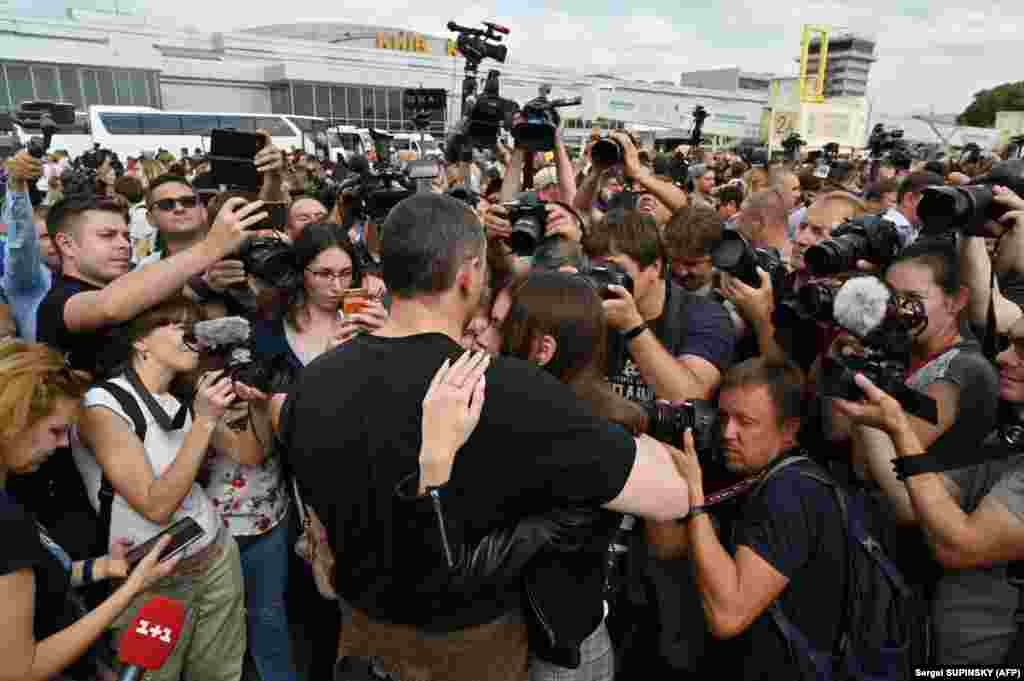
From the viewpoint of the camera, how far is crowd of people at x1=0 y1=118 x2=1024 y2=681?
4.70ft

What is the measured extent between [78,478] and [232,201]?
1.07 meters

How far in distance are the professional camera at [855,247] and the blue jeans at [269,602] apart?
2.29m

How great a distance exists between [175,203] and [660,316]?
2567 mm

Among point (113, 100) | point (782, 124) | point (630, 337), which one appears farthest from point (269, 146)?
point (113, 100)

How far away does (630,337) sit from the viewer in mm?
2355

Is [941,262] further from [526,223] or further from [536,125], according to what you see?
[536,125]

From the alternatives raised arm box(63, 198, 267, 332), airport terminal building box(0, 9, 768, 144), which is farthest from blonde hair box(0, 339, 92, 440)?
airport terminal building box(0, 9, 768, 144)

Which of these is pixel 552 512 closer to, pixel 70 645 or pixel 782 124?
pixel 70 645

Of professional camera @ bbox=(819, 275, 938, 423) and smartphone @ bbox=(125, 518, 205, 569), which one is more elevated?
professional camera @ bbox=(819, 275, 938, 423)

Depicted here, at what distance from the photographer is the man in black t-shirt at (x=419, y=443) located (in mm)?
1392

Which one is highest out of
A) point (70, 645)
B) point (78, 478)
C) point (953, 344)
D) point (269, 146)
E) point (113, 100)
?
point (113, 100)

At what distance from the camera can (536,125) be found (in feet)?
12.3

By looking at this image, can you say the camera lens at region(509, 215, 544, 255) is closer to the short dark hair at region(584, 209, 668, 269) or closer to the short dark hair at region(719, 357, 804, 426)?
the short dark hair at region(584, 209, 668, 269)

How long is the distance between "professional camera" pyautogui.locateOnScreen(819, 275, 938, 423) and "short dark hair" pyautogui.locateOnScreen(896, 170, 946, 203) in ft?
11.9
